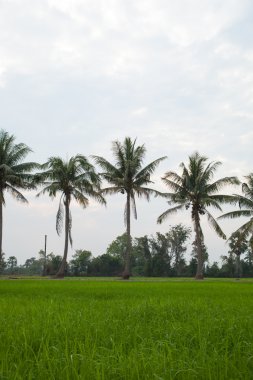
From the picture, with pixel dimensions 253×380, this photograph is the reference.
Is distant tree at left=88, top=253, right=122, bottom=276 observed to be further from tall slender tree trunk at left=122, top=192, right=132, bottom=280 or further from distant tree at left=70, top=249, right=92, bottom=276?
tall slender tree trunk at left=122, top=192, right=132, bottom=280

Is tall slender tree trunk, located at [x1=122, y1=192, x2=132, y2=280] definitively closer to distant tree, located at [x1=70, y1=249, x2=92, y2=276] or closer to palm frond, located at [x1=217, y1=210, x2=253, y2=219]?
palm frond, located at [x1=217, y1=210, x2=253, y2=219]

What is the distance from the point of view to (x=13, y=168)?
3156 cm

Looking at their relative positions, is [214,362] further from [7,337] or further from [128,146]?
[128,146]

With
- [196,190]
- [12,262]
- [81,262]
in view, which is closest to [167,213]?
[196,190]

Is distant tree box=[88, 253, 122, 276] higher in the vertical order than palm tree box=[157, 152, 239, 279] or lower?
lower

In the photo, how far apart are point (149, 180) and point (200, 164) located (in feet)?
13.9

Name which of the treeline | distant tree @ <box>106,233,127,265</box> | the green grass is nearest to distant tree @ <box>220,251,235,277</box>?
the treeline

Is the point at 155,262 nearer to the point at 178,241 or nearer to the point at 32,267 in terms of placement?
the point at 178,241

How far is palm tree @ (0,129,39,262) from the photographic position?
102 ft

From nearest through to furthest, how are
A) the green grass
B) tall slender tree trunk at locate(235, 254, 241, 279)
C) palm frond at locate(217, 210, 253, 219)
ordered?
the green grass < palm frond at locate(217, 210, 253, 219) < tall slender tree trunk at locate(235, 254, 241, 279)

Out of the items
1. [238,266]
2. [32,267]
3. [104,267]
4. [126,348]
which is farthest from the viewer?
[32,267]

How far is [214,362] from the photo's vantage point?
275cm

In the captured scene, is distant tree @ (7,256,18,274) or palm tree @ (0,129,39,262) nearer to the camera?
palm tree @ (0,129,39,262)

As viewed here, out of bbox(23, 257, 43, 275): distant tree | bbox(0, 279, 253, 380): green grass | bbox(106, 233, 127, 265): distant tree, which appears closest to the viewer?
bbox(0, 279, 253, 380): green grass
